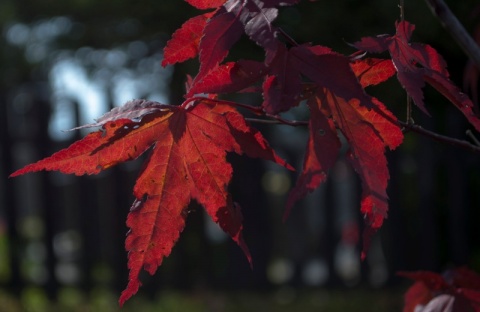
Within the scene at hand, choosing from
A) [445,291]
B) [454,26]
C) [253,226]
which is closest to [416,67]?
[454,26]

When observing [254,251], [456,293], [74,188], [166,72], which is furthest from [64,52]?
[456,293]

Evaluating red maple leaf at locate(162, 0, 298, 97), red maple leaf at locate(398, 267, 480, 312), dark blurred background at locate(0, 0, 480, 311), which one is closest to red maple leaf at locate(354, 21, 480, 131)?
red maple leaf at locate(162, 0, 298, 97)

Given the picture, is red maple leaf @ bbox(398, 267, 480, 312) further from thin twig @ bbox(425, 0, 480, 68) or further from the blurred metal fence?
the blurred metal fence

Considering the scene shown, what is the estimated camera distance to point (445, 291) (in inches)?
56.7

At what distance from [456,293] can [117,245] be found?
3518 mm

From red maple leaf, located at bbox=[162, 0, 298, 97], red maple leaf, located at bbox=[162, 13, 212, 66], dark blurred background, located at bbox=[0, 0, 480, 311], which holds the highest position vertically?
red maple leaf, located at bbox=[162, 0, 298, 97]

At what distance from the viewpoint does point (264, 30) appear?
0.88 m

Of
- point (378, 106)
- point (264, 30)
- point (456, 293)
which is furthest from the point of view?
point (456, 293)

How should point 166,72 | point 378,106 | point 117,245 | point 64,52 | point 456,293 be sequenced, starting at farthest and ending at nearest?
1. point 64,52
2. point 166,72
3. point 117,245
4. point 456,293
5. point 378,106

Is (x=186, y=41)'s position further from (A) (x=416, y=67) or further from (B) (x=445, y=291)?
(B) (x=445, y=291)

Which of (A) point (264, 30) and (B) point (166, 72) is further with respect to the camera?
(B) point (166, 72)

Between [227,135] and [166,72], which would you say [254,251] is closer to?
[166,72]

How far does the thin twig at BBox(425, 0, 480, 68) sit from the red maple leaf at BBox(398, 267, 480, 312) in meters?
0.46

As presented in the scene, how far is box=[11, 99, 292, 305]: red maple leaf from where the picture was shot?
1.03m
